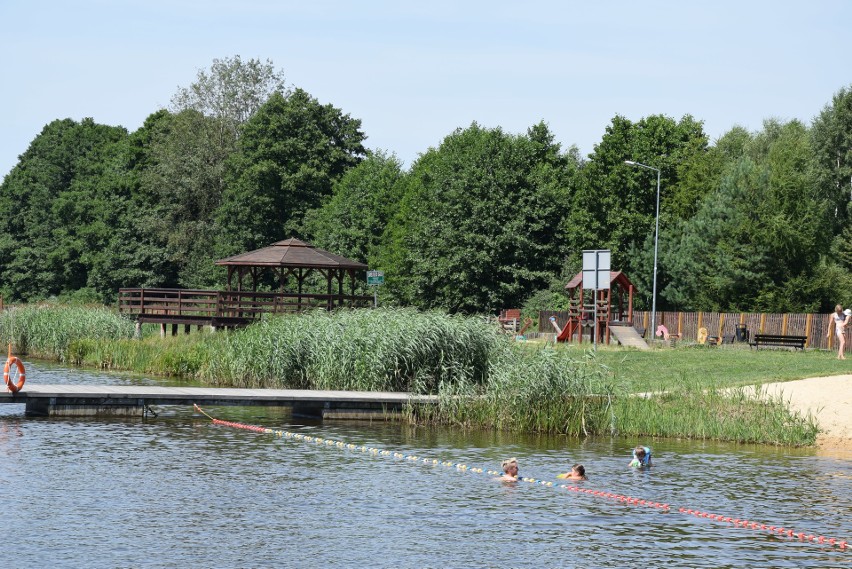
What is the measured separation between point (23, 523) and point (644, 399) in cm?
1585

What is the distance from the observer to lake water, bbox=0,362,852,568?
53.3ft

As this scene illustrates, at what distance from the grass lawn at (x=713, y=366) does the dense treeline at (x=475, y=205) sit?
63.4ft

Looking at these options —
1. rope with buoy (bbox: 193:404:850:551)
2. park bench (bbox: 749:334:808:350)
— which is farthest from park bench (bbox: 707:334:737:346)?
rope with buoy (bbox: 193:404:850:551)

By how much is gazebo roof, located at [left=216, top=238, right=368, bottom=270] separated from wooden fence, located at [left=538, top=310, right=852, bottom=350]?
60.6 feet

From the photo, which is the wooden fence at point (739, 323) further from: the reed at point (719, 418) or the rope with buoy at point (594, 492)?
the rope with buoy at point (594, 492)

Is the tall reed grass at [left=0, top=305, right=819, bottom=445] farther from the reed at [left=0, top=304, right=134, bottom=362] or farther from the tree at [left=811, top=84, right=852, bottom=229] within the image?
the tree at [left=811, top=84, right=852, bottom=229]

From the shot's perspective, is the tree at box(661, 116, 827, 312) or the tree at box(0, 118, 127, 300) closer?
the tree at box(661, 116, 827, 312)

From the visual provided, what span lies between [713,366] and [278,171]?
5391 centimetres

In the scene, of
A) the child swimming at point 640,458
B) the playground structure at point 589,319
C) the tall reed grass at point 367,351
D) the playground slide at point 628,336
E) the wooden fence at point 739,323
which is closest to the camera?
the child swimming at point 640,458

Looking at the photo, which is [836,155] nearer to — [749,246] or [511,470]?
[749,246]

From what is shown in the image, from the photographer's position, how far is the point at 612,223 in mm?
74625

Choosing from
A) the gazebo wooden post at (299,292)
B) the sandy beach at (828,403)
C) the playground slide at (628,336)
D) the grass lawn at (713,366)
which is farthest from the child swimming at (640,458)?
the playground slide at (628,336)

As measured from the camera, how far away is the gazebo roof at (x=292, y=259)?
49.3 m

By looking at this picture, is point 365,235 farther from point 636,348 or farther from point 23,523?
point 23,523
